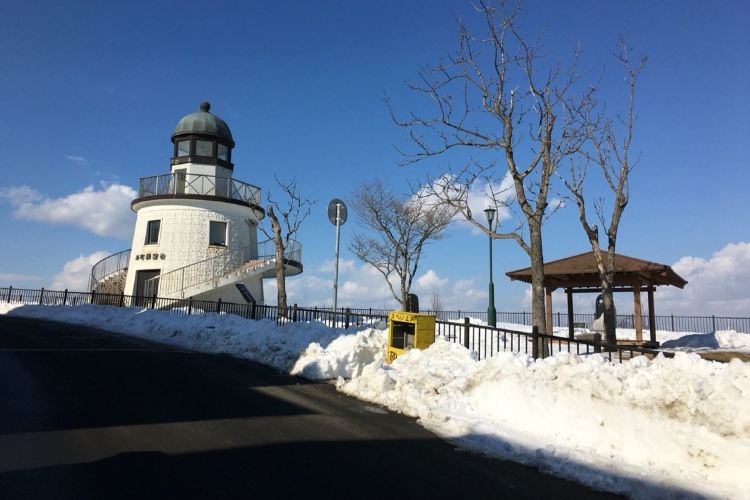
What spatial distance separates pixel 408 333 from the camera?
11602 millimetres

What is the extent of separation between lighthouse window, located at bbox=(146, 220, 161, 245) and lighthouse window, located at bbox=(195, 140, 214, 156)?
5157mm

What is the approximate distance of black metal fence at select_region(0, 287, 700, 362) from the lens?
10672mm

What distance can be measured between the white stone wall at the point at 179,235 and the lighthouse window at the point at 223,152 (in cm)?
327

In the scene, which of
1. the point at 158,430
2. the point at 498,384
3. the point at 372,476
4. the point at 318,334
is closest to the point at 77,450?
the point at 158,430

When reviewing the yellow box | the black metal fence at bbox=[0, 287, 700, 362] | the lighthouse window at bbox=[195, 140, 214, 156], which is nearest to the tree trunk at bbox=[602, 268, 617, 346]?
the black metal fence at bbox=[0, 287, 700, 362]

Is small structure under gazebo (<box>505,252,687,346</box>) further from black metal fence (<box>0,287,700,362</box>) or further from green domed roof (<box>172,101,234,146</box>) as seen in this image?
green domed roof (<box>172,101,234,146</box>)

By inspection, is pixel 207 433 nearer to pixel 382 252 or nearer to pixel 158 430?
pixel 158 430

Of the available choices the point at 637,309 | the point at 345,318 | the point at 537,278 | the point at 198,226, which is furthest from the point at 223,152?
the point at 637,309

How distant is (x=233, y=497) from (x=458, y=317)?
30584 millimetres

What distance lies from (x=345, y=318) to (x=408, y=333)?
6.68 metres

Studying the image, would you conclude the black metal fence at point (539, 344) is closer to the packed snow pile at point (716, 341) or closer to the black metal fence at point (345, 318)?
the black metal fence at point (345, 318)

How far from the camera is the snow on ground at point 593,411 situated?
5.60 meters

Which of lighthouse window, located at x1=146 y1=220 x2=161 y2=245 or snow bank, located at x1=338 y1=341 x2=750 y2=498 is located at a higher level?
lighthouse window, located at x1=146 y1=220 x2=161 y2=245

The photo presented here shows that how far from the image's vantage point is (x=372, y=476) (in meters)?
5.13
